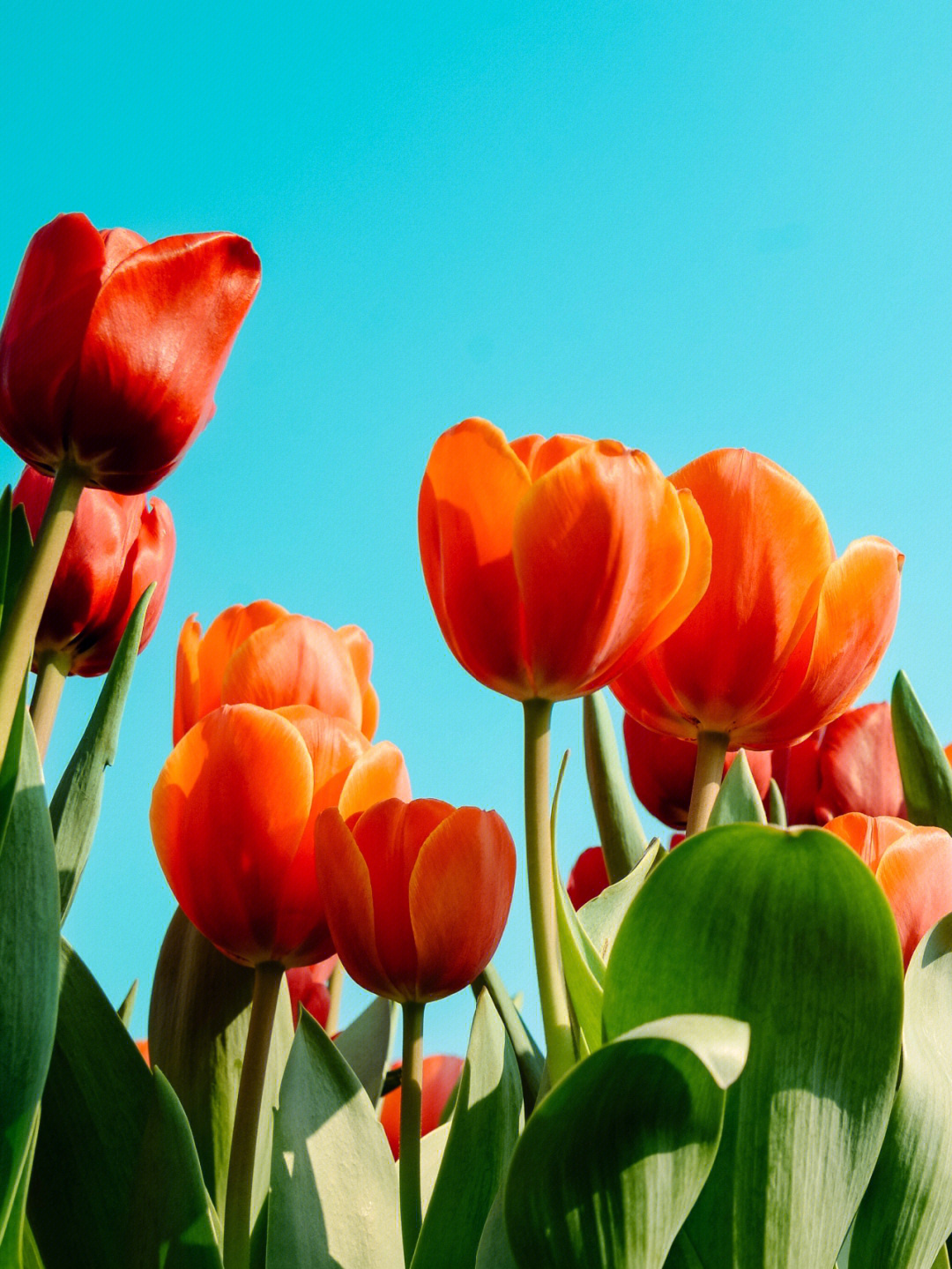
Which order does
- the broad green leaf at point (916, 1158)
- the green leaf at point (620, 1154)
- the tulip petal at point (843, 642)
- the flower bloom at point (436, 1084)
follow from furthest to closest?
the flower bloom at point (436, 1084) < the tulip petal at point (843, 642) < the broad green leaf at point (916, 1158) < the green leaf at point (620, 1154)

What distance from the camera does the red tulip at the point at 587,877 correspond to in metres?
0.79

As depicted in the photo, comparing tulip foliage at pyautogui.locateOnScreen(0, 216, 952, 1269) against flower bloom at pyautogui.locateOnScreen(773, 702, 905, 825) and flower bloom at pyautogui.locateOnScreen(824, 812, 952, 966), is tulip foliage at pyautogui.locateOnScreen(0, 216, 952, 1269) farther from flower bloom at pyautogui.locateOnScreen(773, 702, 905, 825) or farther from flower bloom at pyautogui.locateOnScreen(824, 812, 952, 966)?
flower bloom at pyautogui.locateOnScreen(773, 702, 905, 825)

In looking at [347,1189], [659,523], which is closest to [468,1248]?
[347,1189]

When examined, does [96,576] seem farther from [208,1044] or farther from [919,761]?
[919,761]

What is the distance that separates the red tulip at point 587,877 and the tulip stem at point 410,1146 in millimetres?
345

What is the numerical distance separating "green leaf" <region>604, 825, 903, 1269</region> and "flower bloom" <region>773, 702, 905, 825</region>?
44cm

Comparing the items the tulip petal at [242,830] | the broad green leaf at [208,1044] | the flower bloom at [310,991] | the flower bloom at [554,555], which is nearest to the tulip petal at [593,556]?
the flower bloom at [554,555]

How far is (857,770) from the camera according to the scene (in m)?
0.77

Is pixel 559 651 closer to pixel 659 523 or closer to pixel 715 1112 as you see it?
pixel 659 523

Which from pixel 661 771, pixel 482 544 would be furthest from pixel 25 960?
pixel 661 771

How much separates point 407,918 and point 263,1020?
0.06m

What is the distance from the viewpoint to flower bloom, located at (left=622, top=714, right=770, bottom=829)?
706 millimetres

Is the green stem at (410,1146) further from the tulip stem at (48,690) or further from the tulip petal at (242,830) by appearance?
the tulip stem at (48,690)

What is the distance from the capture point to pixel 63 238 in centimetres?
45
